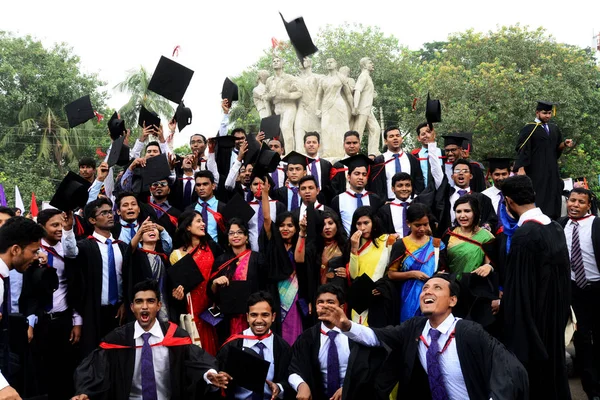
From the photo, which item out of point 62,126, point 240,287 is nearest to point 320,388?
point 240,287

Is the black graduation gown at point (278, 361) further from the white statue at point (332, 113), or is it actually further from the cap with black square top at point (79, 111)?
the white statue at point (332, 113)

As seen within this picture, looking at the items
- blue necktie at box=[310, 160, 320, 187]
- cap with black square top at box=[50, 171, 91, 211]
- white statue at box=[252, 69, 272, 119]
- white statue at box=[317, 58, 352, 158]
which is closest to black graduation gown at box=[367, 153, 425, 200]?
blue necktie at box=[310, 160, 320, 187]

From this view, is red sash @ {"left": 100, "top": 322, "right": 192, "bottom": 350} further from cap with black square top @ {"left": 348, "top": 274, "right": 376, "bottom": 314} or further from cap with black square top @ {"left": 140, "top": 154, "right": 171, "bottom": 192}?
cap with black square top @ {"left": 140, "top": 154, "right": 171, "bottom": 192}

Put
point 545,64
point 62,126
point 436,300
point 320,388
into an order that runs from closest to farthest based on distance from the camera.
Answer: point 436,300 < point 320,388 < point 545,64 < point 62,126

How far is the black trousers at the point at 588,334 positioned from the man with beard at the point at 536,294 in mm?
1003

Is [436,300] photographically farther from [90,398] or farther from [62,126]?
[62,126]

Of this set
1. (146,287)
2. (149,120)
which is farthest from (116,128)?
(146,287)

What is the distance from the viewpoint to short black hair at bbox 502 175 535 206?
18.4ft

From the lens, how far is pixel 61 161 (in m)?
34.0

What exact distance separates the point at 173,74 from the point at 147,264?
3.26 m

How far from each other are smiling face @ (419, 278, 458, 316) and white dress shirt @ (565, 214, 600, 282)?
7.39 feet

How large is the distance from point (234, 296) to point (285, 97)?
899 centimetres

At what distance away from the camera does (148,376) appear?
5.63 m

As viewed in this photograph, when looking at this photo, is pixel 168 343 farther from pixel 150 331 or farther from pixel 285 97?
pixel 285 97
